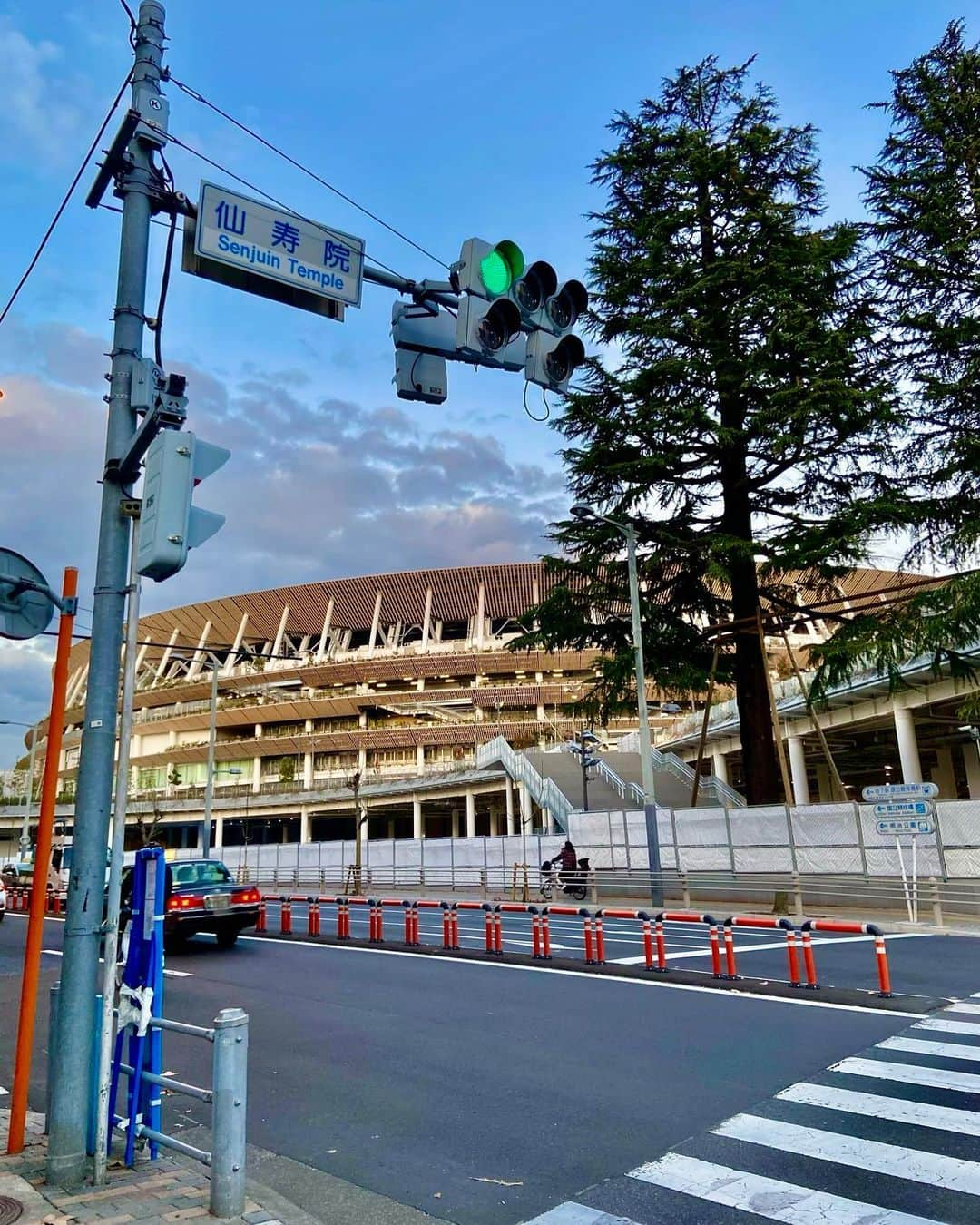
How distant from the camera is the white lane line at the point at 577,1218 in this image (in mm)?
4805

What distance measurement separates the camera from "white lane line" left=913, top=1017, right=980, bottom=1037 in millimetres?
8945

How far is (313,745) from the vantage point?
79125 millimetres

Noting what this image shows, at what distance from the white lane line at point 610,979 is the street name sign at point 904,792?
817 centimetres

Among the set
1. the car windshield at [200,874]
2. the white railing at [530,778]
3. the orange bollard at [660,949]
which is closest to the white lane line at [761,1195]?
the orange bollard at [660,949]

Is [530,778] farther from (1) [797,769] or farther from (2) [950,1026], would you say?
(2) [950,1026]

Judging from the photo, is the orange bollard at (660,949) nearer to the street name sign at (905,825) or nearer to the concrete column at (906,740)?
the street name sign at (905,825)

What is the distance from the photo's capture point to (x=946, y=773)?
204 feet

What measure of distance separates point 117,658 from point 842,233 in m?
26.1

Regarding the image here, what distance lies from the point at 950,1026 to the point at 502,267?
27.4 ft

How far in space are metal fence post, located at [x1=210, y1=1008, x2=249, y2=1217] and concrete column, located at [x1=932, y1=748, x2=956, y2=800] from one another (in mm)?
62573

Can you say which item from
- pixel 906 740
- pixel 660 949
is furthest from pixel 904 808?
pixel 906 740

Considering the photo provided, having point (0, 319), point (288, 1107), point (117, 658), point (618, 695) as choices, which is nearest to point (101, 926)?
point (117, 658)

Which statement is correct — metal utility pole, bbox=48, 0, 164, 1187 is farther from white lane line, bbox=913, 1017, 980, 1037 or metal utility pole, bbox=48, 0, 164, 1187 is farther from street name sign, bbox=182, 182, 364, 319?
white lane line, bbox=913, 1017, 980, 1037

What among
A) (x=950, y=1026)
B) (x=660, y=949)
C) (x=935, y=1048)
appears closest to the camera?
(x=935, y=1048)
